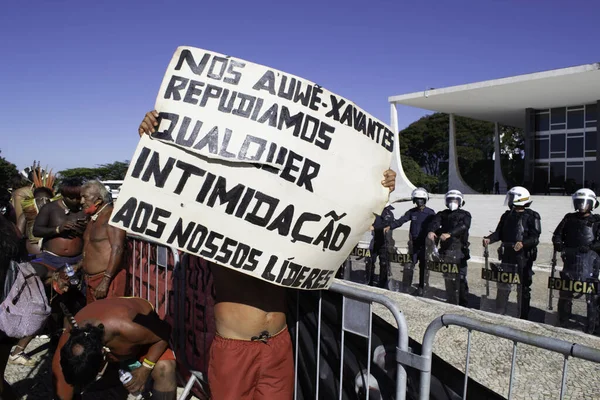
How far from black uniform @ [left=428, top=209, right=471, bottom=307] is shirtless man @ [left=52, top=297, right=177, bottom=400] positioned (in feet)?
16.6

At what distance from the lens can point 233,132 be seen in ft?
6.40

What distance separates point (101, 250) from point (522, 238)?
5.50 meters

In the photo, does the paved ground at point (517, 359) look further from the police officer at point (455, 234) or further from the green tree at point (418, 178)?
the green tree at point (418, 178)

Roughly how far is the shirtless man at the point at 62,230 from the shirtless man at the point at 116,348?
2.35m

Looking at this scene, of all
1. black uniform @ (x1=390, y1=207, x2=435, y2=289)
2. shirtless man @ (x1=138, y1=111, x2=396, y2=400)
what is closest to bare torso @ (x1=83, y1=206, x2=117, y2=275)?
shirtless man @ (x1=138, y1=111, x2=396, y2=400)

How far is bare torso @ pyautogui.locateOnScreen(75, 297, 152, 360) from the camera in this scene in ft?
10.1

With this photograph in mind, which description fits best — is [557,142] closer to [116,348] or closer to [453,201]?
[453,201]

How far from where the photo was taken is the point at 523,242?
6648mm

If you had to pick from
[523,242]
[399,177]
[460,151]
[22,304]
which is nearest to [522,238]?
[523,242]

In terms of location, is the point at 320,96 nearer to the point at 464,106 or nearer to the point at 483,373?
the point at 483,373

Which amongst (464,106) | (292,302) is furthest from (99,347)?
(464,106)

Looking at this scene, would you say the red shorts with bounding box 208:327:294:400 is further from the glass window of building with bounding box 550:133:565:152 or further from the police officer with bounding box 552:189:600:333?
the glass window of building with bounding box 550:133:565:152

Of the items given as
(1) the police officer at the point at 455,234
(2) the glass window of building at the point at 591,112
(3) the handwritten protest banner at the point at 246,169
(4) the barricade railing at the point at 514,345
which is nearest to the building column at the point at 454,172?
(2) the glass window of building at the point at 591,112

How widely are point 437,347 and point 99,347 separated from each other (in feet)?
12.5
